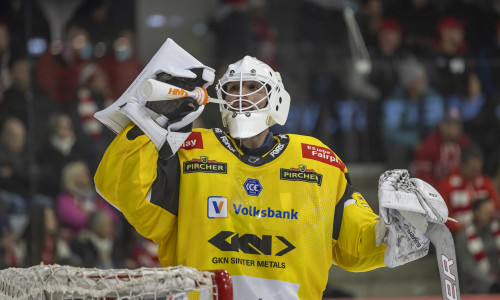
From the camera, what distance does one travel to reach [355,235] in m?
2.53

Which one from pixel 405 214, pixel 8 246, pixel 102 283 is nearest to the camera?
pixel 102 283

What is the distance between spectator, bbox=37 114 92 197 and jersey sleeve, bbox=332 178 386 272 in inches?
101

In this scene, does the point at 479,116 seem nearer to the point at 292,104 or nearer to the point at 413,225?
the point at 292,104

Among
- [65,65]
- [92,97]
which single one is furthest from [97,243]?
[65,65]

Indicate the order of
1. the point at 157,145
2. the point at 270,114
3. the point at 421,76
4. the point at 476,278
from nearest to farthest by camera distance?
the point at 157,145
the point at 270,114
the point at 476,278
the point at 421,76

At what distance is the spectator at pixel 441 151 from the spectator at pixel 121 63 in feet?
6.08

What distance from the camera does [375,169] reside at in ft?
16.5

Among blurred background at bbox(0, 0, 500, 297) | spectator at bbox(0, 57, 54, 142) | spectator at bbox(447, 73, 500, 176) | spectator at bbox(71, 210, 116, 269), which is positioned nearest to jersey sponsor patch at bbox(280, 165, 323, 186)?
blurred background at bbox(0, 0, 500, 297)

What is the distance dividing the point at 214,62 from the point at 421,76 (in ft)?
4.41

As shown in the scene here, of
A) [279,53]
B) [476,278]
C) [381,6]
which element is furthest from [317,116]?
[476,278]

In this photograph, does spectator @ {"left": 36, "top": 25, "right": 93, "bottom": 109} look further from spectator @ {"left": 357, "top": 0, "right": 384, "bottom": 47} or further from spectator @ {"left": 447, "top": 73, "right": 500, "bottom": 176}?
spectator @ {"left": 447, "top": 73, "right": 500, "bottom": 176}

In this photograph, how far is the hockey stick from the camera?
228cm

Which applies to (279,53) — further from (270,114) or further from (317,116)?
(270,114)

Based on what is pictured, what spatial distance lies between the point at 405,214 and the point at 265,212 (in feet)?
1.47
